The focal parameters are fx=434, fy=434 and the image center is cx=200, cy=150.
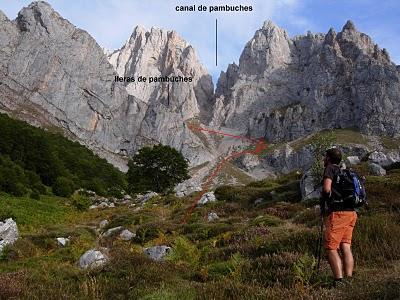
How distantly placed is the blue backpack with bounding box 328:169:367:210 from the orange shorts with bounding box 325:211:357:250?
0.44ft

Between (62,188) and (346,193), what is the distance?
51634mm

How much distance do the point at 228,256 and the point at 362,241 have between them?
3.58m

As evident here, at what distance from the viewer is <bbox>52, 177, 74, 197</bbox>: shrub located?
55.1 metres

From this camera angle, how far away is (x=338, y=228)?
8.15m

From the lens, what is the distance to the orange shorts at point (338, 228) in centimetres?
811

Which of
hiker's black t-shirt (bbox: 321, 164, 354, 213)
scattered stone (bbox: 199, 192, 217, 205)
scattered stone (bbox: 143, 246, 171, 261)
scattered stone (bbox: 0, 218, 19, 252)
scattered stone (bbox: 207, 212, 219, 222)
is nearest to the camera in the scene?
hiker's black t-shirt (bbox: 321, 164, 354, 213)

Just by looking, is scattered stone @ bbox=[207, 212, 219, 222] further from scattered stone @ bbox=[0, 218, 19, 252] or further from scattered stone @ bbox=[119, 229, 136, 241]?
scattered stone @ bbox=[0, 218, 19, 252]

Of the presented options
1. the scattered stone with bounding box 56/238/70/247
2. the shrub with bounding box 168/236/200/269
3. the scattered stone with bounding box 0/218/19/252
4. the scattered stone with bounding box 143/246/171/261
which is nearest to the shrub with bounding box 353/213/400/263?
the shrub with bounding box 168/236/200/269

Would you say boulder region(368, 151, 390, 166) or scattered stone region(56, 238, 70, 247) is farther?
boulder region(368, 151, 390, 166)

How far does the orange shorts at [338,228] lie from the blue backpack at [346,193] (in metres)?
0.13

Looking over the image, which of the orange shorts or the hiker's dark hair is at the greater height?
the hiker's dark hair

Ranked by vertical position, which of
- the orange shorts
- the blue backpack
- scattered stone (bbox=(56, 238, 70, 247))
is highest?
the blue backpack

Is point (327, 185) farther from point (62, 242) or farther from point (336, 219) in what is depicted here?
point (62, 242)

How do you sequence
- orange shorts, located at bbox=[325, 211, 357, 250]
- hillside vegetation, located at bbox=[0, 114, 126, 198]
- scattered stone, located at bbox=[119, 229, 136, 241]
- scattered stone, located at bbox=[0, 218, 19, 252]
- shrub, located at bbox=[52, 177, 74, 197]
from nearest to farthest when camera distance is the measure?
orange shorts, located at bbox=[325, 211, 357, 250]
scattered stone, located at bbox=[0, 218, 19, 252]
scattered stone, located at bbox=[119, 229, 136, 241]
hillside vegetation, located at bbox=[0, 114, 126, 198]
shrub, located at bbox=[52, 177, 74, 197]
